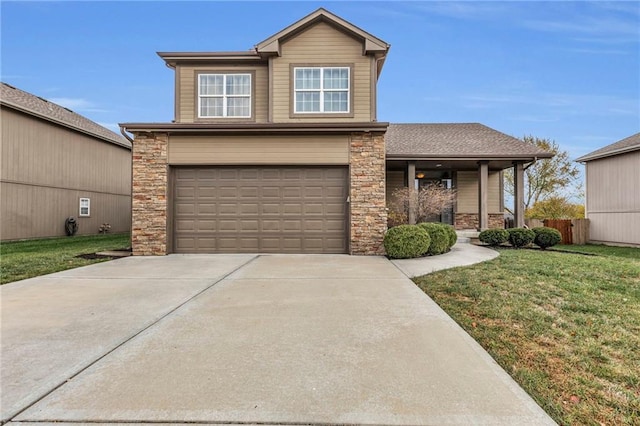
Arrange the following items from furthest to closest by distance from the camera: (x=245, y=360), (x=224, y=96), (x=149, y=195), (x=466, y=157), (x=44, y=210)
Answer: (x=44, y=210), (x=466, y=157), (x=224, y=96), (x=149, y=195), (x=245, y=360)

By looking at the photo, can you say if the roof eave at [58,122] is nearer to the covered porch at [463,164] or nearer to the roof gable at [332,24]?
the roof gable at [332,24]

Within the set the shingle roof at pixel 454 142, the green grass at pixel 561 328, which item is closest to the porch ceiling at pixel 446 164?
the shingle roof at pixel 454 142

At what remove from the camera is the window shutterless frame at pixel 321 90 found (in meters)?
10.8

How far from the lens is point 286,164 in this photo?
10.0m

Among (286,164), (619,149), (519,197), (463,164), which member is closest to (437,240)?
(286,164)

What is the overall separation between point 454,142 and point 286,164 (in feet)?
27.2

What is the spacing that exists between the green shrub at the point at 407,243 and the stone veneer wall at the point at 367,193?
824 millimetres

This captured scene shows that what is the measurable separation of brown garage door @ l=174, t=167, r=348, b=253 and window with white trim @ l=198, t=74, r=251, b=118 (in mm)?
2260

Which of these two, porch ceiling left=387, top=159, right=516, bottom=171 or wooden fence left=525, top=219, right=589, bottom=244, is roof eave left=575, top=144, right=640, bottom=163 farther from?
porch ceiling left=387, top=159, right=516, bottom=171

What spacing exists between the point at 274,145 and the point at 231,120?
214 centimetres

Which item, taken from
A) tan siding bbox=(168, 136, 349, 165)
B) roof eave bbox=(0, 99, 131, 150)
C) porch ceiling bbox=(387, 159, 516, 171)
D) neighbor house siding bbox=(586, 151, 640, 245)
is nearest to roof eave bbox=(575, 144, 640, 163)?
neighbor house siding bbox=(586, 151, 640, 245)

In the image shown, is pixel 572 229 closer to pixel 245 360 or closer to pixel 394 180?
pixel 394 180

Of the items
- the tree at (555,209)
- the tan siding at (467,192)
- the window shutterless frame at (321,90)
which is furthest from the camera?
the tree at (555,209)

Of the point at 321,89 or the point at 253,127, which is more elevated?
the point at 321,89
